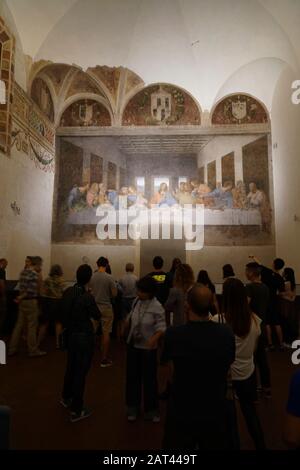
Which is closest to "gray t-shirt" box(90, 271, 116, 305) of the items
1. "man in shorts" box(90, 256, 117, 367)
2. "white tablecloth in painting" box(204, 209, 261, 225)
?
"man in shorts" box(90, 256, 117, 367)

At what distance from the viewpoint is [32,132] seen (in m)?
10.7

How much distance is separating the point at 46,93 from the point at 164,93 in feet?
14.3

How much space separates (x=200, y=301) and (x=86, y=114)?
40.3 feet

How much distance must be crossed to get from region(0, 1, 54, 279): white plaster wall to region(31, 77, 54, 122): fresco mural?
0.95 metres

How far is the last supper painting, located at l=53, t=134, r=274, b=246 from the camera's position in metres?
12.1

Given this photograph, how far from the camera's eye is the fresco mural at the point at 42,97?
11000 mm

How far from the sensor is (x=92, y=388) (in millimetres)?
4102

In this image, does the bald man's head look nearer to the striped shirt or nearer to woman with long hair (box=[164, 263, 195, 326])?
woman with long hair (box=[164, 263, 195, 326])

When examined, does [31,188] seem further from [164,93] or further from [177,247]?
[164,93]

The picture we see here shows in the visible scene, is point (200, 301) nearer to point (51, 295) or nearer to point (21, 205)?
point (51, 295)

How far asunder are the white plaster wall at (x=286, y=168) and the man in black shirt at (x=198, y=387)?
364 inches

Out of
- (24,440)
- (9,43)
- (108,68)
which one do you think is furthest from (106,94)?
(24,440)

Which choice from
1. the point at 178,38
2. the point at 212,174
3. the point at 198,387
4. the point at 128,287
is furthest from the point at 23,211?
the point at 198,387
